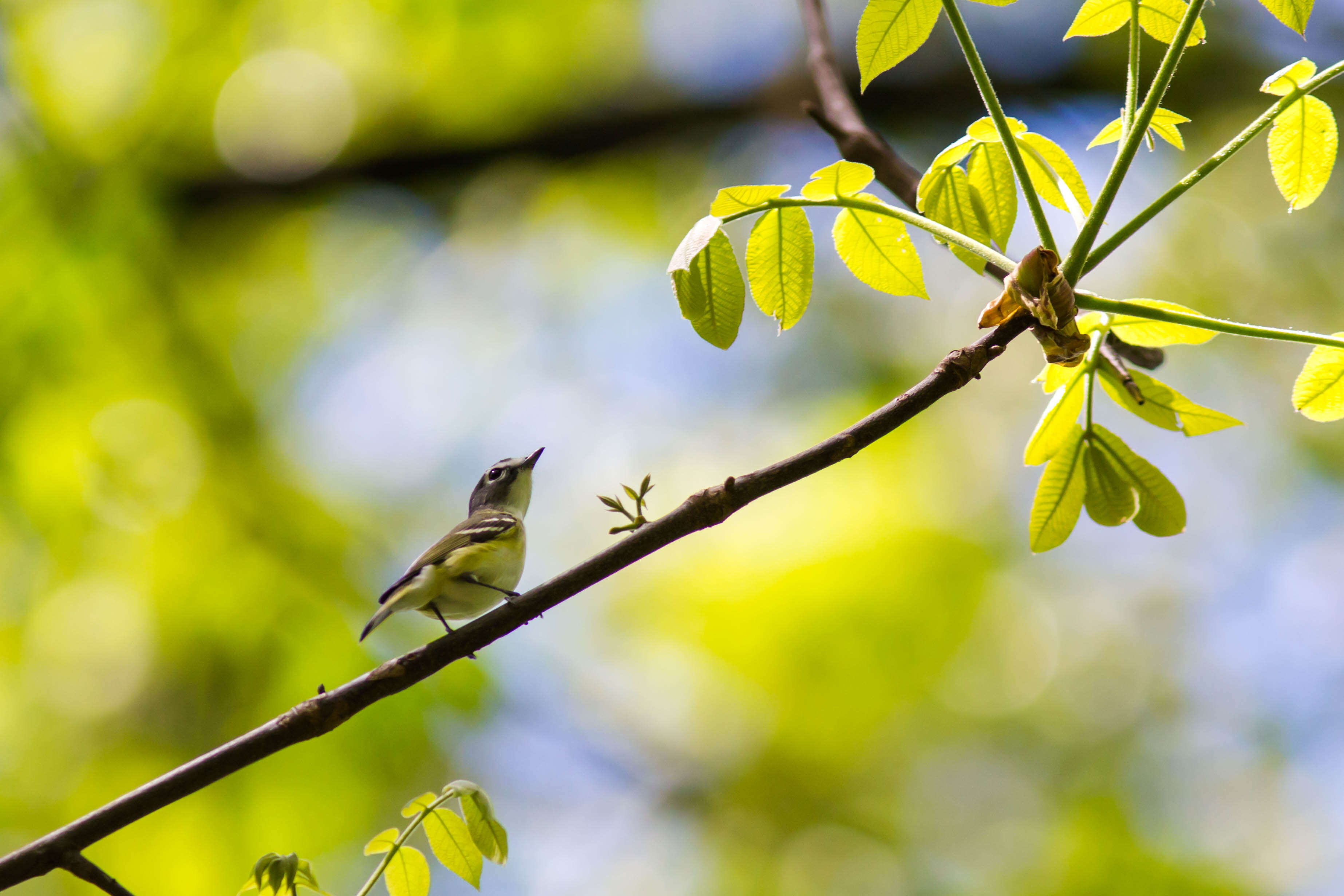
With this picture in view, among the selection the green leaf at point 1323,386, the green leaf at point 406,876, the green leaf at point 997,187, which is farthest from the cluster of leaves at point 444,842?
the green leaf at point 1323,386

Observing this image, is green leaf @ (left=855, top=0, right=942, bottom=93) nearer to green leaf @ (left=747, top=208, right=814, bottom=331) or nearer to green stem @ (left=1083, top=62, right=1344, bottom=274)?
green leaf @ (left=747, top=208, right=814, bottom=331)

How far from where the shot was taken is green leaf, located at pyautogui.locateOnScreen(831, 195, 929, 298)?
1274mm

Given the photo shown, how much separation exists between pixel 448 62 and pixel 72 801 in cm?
474

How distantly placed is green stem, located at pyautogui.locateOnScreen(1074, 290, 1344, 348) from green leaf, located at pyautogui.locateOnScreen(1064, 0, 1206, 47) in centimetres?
46

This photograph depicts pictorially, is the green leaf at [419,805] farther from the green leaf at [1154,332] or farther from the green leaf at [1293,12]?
the green leaf at [1293,12]

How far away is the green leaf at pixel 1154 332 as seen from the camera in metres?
1.25

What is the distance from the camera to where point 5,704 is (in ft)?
16.7

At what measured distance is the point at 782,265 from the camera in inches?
50.5

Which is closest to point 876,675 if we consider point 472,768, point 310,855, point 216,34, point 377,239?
point 472,768

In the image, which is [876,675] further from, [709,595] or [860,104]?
[860,104]

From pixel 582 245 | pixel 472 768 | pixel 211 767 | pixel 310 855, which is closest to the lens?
pixel 211 767

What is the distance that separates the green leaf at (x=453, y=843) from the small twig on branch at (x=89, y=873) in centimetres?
39

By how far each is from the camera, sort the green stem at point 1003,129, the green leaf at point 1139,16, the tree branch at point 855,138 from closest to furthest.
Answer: the green stem at point 1003,129 < the green leaf at point 1139,16 < the tree branch at point 855,138

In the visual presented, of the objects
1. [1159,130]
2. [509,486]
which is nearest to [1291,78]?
[1159,130]
